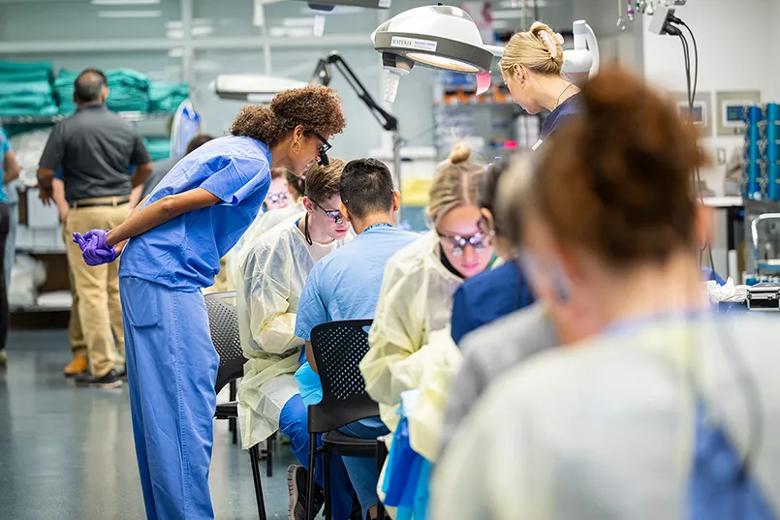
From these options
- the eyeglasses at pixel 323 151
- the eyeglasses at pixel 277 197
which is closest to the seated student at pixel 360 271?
the eyeglasses at pixel 323 151

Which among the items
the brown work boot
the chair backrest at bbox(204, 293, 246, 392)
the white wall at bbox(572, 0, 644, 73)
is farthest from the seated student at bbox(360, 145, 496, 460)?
the white wall at bbox(572, 0, 644, 73)

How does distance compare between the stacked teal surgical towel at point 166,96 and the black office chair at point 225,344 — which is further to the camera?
the stacked teal surgical towel at point 166,96

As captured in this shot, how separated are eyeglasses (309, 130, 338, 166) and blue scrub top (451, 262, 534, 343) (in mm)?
1506

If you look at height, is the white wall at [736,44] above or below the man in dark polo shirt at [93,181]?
above

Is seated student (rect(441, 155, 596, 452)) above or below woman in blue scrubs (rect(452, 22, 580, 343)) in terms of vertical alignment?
below

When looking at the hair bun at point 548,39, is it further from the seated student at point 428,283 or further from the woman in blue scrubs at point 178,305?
the seated student at point 428,283

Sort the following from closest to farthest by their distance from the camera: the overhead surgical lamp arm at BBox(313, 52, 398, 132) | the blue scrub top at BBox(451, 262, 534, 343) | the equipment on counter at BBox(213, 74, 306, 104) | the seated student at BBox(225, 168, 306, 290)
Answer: the blue scrub top at BBox(451, 262, 534, 343) → the seated student at BBox(225, 168, 306, 290) → the overhead surgical lamp arm at BBox(313, 52, 398, 132) → the equipment on counter at BBox(213, 74, 306, 104)

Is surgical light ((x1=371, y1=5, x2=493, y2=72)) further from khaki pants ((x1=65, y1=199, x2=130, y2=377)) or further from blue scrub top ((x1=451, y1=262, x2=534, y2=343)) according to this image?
khaki pants ((x1=65, y1=199, x2=130, y2=377))

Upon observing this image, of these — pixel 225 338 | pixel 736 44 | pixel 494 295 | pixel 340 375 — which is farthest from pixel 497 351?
pixel 736 44

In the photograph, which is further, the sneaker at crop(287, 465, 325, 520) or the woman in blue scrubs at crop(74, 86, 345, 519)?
the sneaker at crop(287, 465, 325, 520)

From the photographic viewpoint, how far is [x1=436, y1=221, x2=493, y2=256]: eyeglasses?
88.2 inches

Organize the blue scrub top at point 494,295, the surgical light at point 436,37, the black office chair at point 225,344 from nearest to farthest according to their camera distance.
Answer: the blue scrub top at point 494,295 < the surgical light at point 436,37 < the black office chair at point 225,344

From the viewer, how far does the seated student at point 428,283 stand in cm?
222

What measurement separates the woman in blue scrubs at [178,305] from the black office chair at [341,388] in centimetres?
39
